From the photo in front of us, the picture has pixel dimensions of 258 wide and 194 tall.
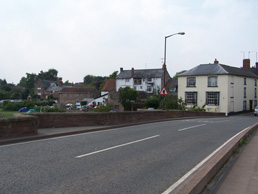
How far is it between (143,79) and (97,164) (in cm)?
7548

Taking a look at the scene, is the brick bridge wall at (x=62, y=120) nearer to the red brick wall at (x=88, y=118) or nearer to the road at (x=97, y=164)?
the red brick wall at (x=88, y=118)

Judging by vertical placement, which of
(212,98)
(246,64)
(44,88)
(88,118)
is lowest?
(88,118)

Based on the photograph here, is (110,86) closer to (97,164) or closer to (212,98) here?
(212,98)

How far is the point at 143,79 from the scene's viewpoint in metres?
82.2

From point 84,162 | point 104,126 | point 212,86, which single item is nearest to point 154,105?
point 212,86

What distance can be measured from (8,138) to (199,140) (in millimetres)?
7843

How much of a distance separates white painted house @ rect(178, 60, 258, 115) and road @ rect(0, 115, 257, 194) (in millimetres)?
39701

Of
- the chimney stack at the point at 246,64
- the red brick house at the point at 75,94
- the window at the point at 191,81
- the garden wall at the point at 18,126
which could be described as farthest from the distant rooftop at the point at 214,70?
the red brick house at the point at 75,94

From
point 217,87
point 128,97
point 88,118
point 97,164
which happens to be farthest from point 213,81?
point 97,164

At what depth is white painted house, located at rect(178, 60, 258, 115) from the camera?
4841cm

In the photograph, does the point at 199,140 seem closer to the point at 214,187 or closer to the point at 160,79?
the point at 214,187

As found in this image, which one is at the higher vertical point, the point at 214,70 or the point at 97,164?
the point at 214,70

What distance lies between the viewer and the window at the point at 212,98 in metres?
49.3

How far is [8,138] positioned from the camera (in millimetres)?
10305
